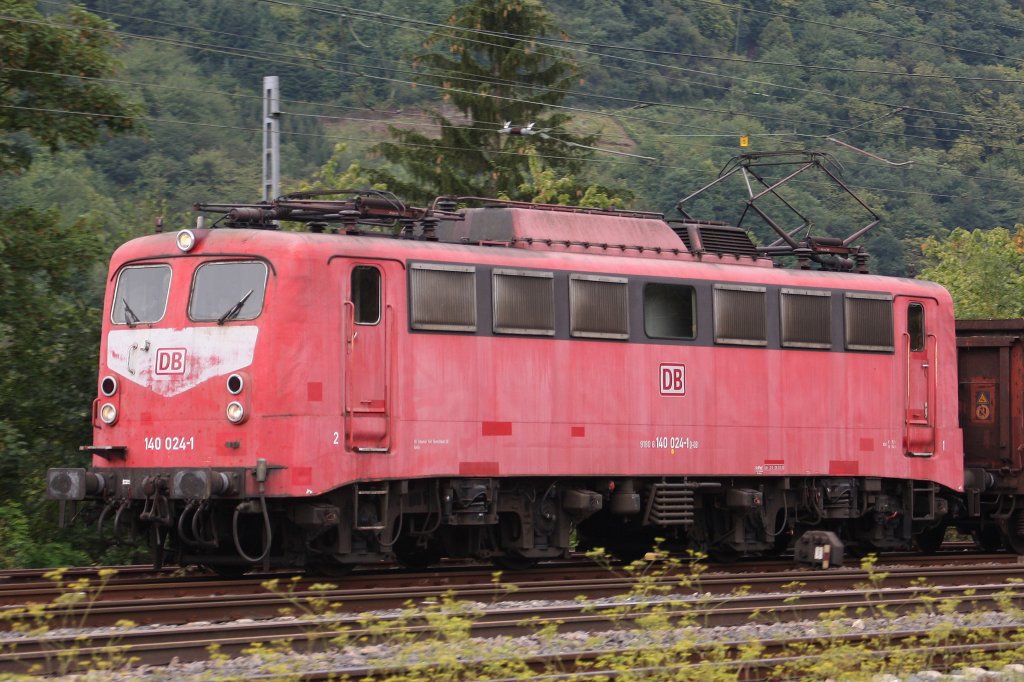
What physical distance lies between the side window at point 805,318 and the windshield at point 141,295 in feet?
25.0

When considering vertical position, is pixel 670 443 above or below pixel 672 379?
below

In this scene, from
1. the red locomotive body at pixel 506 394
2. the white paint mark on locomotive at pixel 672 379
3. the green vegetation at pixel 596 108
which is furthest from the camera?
the green vegetation at pixel 596 108

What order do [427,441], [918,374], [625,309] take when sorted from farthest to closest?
1. [918,374]
2. [625,309]
3. [427,441]

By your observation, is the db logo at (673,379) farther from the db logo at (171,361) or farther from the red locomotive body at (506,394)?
the db logo at (171,361)

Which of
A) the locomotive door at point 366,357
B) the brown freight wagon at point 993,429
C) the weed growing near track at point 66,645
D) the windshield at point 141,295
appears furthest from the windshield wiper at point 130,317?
the brown freight wagon at point 993,429

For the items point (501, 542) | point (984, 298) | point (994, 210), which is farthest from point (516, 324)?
point (994, 210)

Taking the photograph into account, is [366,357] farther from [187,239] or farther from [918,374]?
[918,374]

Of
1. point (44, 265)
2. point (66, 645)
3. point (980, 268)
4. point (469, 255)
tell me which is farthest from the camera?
point (980, 268)

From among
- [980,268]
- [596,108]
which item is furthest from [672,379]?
[596,108]

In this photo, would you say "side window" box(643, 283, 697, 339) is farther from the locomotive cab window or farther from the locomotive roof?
the locomotive cab window

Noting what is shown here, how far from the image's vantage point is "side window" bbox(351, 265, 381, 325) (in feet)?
53.2

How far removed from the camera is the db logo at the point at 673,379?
61.1 feet

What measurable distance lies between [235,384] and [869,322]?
8.88 metres

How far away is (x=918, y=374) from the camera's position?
21.2 metres
